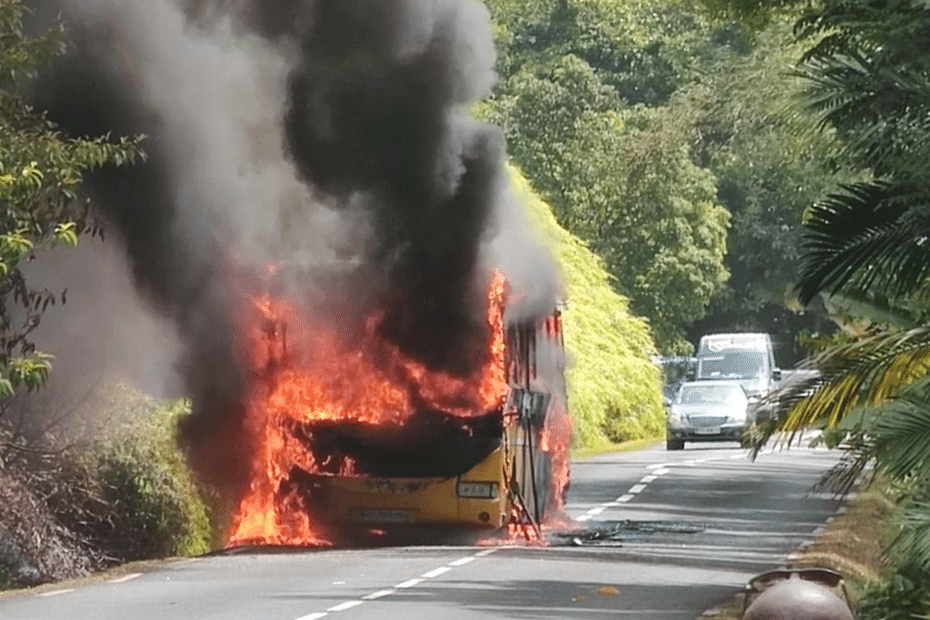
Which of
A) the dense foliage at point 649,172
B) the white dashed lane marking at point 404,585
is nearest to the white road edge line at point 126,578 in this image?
the white dashed lane marking at point 404,585

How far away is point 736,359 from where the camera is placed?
208 ft

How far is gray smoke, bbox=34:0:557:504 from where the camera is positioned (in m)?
23.4

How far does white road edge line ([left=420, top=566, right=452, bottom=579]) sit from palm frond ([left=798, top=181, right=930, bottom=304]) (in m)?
6.87

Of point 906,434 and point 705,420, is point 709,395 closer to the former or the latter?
point 705,420

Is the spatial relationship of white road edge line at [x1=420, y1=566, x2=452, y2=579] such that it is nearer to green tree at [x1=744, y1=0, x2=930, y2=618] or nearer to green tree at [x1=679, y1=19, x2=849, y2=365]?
green tree at [x1=744, y1=0, x2=930, y2=618]

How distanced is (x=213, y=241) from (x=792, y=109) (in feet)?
37.4

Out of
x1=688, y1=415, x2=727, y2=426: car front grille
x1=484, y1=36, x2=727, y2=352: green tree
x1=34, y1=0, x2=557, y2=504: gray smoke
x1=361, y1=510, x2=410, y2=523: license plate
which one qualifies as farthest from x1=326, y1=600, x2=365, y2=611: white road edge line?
x1=484, y1=36, x2=727, y2=352: green tree

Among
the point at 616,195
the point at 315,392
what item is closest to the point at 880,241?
the point at 315,392

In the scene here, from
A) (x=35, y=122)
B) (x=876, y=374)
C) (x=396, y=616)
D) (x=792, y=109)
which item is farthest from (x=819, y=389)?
(x=35, y=122)

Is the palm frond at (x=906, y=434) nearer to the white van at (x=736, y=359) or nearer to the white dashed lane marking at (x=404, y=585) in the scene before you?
the white dashed lane marking at (x=404, y=585)

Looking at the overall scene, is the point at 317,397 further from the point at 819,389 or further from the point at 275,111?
the point at 819,389

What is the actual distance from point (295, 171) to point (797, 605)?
52.6 feet

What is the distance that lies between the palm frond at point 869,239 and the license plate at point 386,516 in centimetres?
999

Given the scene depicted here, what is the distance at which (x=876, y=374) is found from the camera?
48.2 ft
